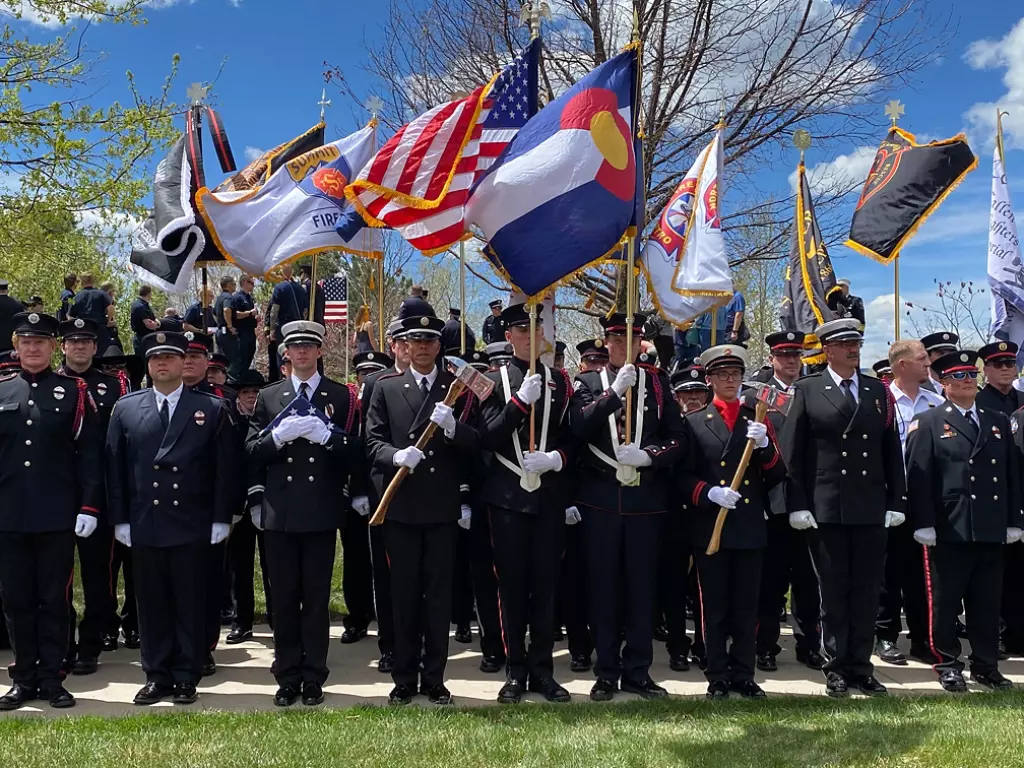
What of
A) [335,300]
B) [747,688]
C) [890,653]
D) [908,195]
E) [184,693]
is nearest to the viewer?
[184,693]

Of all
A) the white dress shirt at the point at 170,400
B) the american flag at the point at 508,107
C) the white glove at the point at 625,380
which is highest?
the american flag at the point at 508,107

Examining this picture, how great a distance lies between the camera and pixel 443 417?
5.79 metres

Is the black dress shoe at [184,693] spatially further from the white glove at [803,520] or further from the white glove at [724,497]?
the white glove at [803,520]

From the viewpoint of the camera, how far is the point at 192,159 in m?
9.12

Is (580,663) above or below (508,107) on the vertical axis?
below

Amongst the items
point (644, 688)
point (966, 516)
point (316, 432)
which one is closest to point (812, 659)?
point (966, 516)

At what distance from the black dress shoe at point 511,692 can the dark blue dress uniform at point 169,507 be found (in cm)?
212

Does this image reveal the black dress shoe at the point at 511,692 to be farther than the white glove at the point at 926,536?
No

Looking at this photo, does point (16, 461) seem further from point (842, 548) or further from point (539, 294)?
point (842, 548)

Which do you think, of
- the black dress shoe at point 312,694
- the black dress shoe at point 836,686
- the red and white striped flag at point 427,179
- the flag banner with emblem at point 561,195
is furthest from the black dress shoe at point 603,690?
the red and white striped flag at point 427,179

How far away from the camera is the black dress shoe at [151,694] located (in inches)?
240

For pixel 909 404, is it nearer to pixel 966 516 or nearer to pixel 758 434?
pixel 966 516

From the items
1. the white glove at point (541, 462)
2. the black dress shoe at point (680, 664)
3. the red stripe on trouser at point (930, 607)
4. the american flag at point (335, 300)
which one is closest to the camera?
the white glove at point (541, 462)

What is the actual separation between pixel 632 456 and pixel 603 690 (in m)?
1.62
